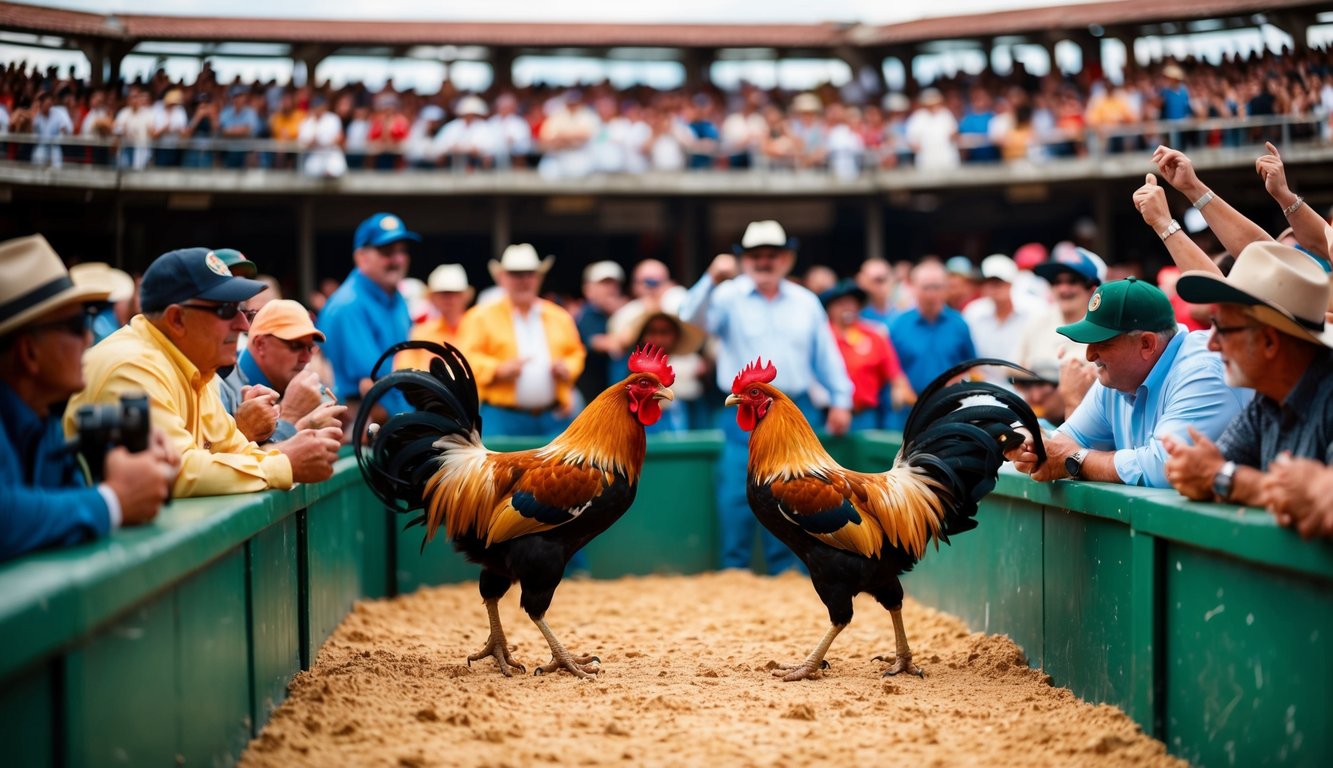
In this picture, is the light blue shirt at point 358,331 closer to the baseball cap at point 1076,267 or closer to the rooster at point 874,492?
the rooster at point 874,492

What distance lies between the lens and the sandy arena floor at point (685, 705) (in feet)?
13.6

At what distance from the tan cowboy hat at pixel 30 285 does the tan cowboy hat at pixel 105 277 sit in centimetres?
468

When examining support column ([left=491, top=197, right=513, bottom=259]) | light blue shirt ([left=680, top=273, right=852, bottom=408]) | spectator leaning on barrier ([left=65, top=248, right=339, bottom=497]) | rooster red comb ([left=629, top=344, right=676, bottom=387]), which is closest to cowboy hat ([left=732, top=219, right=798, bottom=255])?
light blue shirt ([left=680, top=273, right=852, bottom=408])

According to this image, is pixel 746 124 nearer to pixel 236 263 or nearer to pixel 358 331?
pixel 358 331

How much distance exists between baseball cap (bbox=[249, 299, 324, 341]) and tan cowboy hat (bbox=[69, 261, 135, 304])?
2.05m

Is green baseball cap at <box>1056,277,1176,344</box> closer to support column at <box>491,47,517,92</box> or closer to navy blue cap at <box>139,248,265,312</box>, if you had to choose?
navy blue cap at <box>139,248,265,312</box>

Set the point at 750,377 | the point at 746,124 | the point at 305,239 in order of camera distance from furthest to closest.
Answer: the point at 746,124 < the point at 305,239 < the point at 750,377

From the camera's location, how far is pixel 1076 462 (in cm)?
510

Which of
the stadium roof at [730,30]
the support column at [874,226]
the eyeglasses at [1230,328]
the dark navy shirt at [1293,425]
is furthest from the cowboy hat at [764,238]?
the support column at [874,226]

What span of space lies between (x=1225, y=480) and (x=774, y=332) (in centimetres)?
554

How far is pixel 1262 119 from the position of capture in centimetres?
1641

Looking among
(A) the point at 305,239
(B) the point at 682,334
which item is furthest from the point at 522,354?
(A) the point at 305,239

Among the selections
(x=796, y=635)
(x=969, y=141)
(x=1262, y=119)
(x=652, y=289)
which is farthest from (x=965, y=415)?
(x=969, y=141)

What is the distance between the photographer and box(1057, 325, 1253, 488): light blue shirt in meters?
4.65
